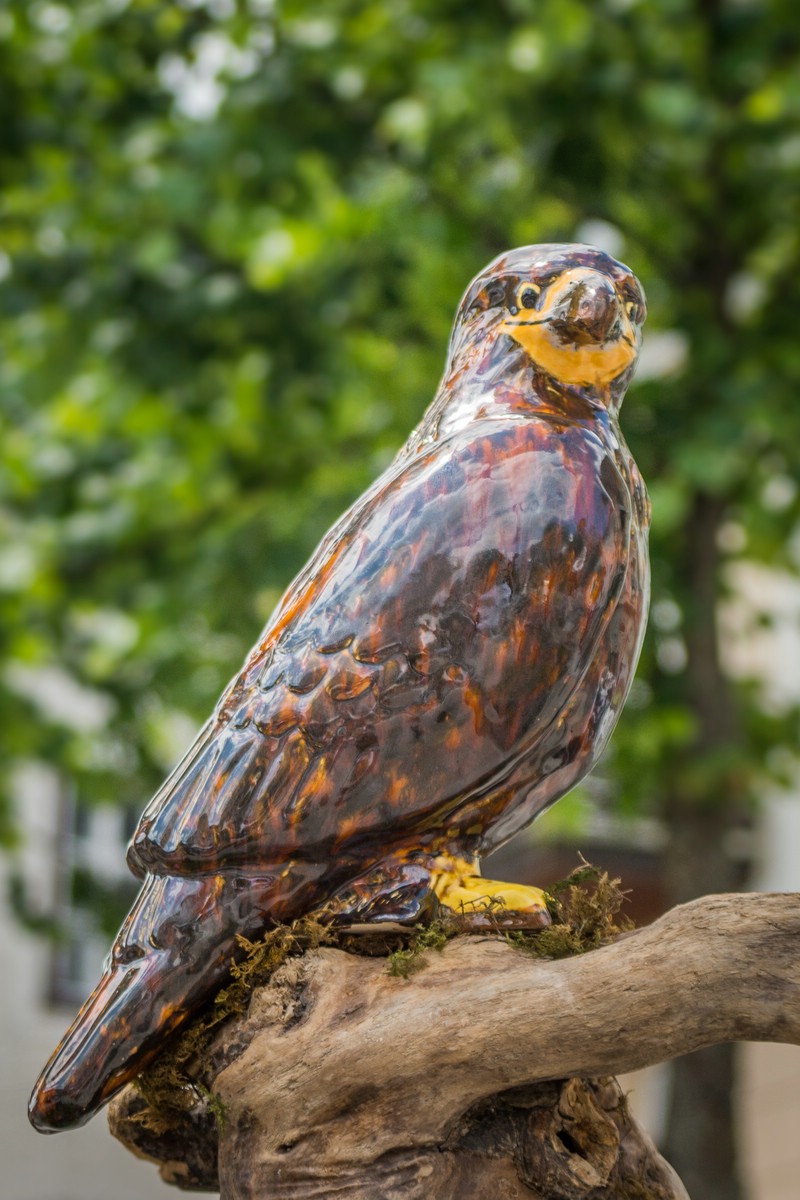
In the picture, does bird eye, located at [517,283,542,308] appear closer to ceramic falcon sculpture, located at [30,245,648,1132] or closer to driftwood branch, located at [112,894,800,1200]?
ceramic falcon sculpture, located at [30,245,648,1132]

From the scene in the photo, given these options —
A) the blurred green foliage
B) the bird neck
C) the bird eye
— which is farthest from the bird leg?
the blurred green foliage

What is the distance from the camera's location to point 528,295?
131 cm

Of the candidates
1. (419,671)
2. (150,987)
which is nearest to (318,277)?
(419,671)

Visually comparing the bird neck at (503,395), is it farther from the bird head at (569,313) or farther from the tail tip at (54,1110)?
the tail tip at (54,1110)

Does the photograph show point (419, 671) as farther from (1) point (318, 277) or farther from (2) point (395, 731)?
(1) point (318, 277)

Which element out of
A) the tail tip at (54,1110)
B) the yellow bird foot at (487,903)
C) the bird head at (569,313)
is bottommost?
the tail tip at (54,1110)

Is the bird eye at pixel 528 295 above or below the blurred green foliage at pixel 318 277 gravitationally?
below

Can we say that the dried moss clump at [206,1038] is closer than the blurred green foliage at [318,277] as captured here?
Yes

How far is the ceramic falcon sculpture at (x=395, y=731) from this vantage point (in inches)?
46.7

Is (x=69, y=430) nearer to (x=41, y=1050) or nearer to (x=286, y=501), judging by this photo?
(x=286, y=501)

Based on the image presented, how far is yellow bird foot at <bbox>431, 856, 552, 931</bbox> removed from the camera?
120 cm

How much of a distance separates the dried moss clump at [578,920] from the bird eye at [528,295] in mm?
500

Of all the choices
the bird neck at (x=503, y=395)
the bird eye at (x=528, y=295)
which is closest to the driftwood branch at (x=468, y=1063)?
the bird neck at (x=503, y=395)

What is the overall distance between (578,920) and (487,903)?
8 centimetres
